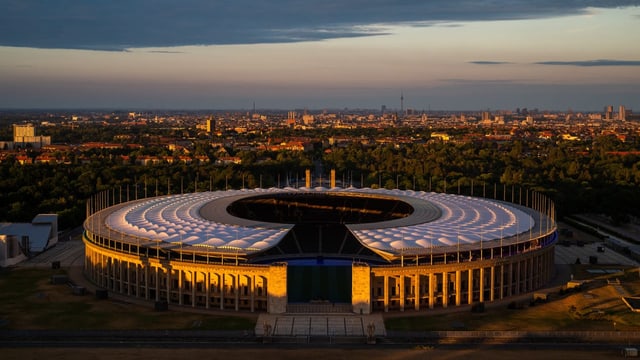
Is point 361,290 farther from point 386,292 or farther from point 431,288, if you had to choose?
point 431,288

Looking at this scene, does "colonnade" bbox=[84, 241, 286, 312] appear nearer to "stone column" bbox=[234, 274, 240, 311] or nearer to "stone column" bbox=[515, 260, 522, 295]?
"stone column" bbox=[234, 274, 240, 311]

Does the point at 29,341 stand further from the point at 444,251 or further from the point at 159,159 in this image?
the point at 159,159

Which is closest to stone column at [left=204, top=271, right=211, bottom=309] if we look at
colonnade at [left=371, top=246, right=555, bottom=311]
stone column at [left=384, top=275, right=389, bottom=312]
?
colonnade at [left=371, top=246, right=555, bottom=311]

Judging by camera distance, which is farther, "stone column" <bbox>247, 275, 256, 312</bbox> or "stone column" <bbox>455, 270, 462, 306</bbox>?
"stone column" <bbox>455, 270, 462, 306</bbox>

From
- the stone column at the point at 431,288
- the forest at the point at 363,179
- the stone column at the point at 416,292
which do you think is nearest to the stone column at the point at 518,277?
the stone column at the point at 431,288

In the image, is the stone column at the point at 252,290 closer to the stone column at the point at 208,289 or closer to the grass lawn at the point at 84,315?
the grass lawn at the point at 84,315
